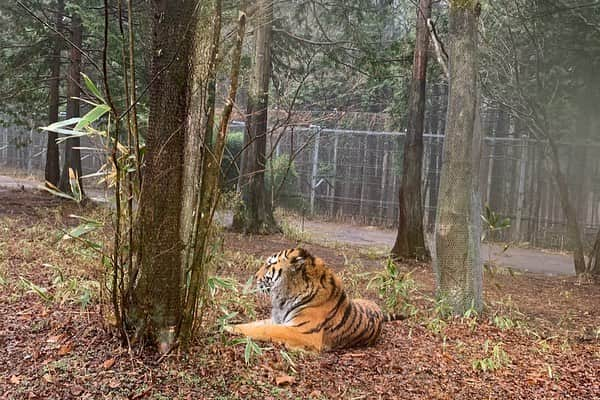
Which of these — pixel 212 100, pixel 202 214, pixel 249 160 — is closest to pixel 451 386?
pixel 202 214

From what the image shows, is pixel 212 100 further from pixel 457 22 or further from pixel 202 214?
pixel 457 22

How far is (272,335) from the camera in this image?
417 cm

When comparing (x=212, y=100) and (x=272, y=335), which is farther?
(x=272, y=335)

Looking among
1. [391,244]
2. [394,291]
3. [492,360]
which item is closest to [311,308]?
[492,360]

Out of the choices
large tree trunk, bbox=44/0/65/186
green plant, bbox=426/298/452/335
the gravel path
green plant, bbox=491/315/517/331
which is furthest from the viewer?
large tree trunk, bbox=44/0/65/186

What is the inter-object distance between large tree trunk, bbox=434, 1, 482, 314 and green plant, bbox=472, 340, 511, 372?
1.27 meters

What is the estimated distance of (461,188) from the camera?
19.5ft

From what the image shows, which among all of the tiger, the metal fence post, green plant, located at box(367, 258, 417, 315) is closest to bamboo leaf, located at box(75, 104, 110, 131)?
the tiger

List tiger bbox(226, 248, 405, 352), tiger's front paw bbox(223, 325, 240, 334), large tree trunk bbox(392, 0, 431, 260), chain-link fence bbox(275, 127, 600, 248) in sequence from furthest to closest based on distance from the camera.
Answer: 1. chain-link fence bbox(275, 127, 600, 248)
2. large tree trunk bbox(392, 0, 431, 260)
3. tiger bbox(226, 248, 405, 352)
4. tiger's front paw bbox(223, 325, 240, 334)

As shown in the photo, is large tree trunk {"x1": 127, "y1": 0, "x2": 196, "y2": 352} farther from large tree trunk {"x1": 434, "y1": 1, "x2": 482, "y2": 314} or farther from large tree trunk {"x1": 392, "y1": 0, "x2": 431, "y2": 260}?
large tree trunk {"x1": 392, "y1": 0, "x2": 431, "y2": 260}

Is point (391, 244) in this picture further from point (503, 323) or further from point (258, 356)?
point (258, 356)

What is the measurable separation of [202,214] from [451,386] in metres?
1.80

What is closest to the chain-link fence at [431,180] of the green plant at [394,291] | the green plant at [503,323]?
the green plant at [394,291]

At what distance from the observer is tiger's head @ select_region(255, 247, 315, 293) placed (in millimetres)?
4645
